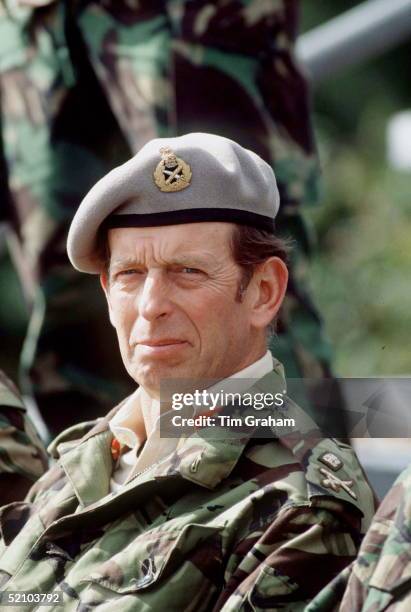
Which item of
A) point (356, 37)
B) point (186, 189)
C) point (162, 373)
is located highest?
point (356, 37)

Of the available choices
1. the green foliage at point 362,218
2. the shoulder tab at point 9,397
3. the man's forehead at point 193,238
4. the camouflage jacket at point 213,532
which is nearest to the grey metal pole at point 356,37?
the green foliage at point 362,218

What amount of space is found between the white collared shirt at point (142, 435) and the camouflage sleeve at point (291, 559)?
0.27m

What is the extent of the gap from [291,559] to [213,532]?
0.15m

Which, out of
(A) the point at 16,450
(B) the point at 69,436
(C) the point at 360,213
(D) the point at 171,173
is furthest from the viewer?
(C) the point at 360,213

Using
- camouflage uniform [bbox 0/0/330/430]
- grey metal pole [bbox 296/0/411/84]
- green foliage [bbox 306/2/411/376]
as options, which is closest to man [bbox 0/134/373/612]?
camouflage uniform [bbox 0/0/330/430]

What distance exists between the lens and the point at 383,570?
151cm

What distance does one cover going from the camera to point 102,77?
9.64ft

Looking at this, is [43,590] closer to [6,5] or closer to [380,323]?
[6,5]

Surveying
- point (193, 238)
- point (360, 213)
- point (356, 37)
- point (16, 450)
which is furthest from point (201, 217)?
point (360, 213)

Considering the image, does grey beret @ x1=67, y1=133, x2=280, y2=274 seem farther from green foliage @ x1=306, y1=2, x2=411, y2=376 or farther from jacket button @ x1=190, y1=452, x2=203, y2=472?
green foliage @ x1=306, y1=2, x2=411, y2=376

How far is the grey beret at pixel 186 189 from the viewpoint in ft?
6.61

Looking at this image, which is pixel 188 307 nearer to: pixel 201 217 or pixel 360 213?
pixel 201 217

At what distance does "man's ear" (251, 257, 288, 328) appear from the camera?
6.78 feet

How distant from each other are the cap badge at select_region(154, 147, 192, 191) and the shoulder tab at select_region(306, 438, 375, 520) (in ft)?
1.32
